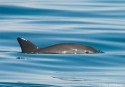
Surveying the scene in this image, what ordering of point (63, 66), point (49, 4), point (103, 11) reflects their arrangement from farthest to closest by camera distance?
point (49, 4) → point (103, 11) → point (63, 66)

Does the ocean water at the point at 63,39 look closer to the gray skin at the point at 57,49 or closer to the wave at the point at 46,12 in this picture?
the wave at the point at 46,12

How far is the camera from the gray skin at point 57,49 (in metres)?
24.3

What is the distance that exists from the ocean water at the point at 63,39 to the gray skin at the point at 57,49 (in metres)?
0.35

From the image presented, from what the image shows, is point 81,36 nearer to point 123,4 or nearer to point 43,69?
point 43,69

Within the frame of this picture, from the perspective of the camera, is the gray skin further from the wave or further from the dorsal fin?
the wave

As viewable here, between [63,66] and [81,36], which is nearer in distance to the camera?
[63,66]

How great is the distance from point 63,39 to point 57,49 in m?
3.29

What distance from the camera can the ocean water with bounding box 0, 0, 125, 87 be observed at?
19312mm

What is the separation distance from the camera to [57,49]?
24609 mm

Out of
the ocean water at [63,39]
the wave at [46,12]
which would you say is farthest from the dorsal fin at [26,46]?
the wave at [46,12]

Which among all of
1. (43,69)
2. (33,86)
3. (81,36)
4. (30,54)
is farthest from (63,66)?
(81,36)

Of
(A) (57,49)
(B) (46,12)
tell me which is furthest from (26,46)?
(B) (46,12)

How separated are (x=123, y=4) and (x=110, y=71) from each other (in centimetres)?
2139

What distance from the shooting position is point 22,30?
2998 centimetres
